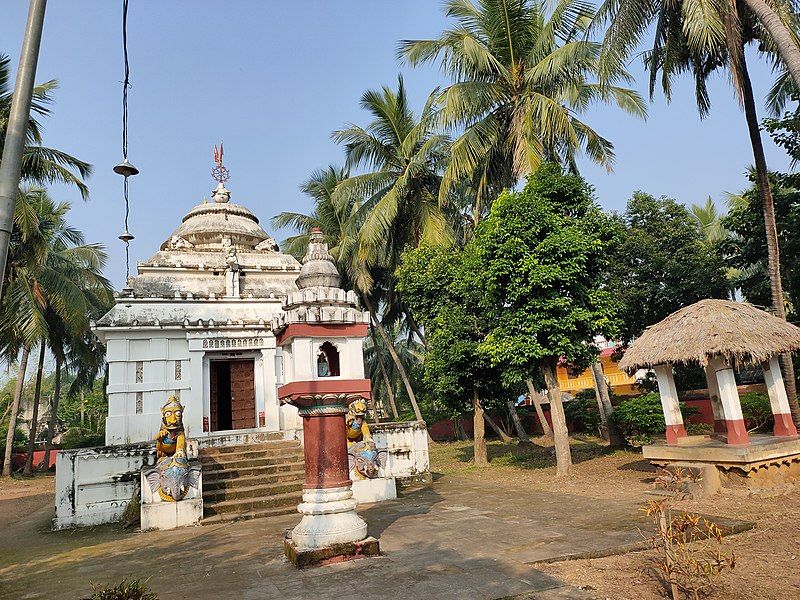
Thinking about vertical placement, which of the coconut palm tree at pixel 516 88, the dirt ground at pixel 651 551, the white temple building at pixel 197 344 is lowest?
the dirt ground at pixel 651 551

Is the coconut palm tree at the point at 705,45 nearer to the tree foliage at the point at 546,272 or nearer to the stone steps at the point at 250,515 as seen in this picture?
the tree foliage at the point at 546,272

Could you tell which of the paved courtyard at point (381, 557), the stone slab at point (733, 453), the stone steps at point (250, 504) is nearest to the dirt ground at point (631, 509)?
the paved courtyard at point (381, 557)

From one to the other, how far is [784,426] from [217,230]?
52.6 feet

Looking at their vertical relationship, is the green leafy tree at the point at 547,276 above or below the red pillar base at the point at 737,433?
above

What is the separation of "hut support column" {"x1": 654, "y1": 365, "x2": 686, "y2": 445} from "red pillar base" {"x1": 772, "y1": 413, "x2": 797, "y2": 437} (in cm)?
169

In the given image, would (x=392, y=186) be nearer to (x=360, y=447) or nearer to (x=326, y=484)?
(x=360, y=447)

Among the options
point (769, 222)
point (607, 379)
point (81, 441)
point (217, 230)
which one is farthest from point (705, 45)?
point (81, 441)

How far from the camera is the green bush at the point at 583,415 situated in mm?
22453

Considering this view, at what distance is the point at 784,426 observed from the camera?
10492 millimetres

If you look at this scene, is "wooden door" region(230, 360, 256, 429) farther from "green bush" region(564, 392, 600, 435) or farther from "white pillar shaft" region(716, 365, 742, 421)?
"green bush" region(564, 392, 600, 435)

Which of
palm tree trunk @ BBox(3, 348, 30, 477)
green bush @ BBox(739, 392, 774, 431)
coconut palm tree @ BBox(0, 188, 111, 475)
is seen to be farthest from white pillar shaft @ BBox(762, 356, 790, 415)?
palm tree trunk @ BBox(3, 348, 30, 477)

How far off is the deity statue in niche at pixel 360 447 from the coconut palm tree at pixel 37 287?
417 inches

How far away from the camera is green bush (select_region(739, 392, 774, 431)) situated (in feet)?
49.5

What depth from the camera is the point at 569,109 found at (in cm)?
1569
